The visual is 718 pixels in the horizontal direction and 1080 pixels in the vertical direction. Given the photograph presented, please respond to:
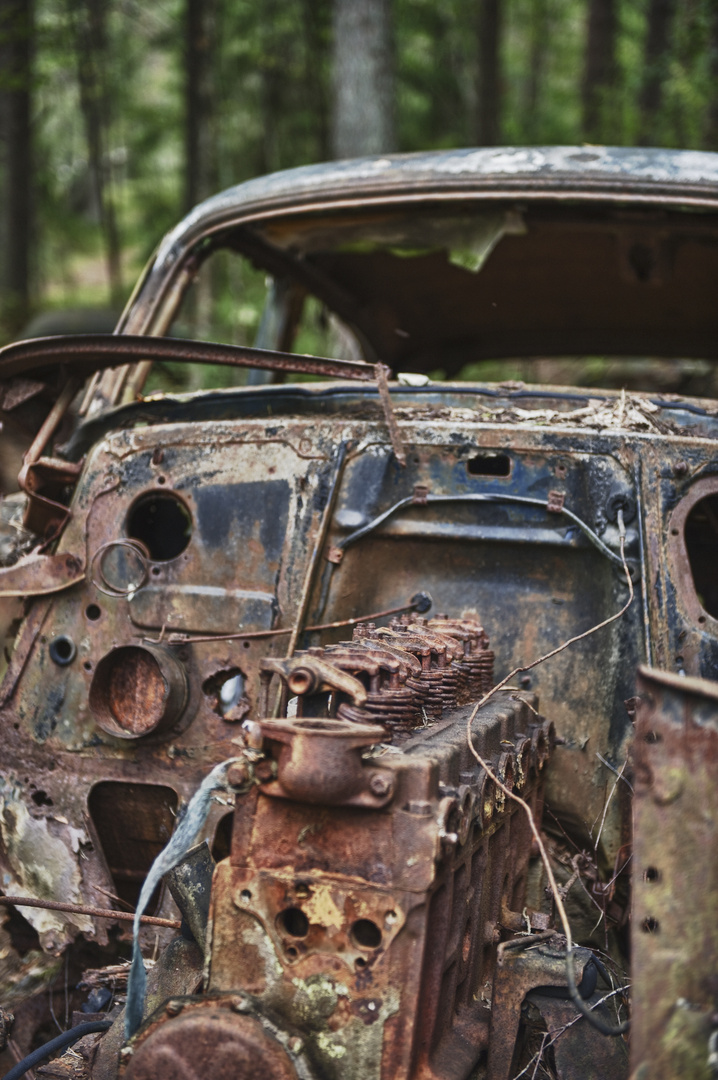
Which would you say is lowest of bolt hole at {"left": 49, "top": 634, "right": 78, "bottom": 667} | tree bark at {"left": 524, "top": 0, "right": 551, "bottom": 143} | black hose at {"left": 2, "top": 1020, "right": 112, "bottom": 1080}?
black hose at {"left": 2, "top": 1020, "right": 112, "bottom": 1080}

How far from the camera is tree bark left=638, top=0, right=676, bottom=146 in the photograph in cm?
1240

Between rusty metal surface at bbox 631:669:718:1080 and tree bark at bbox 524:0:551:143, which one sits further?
tree bark at bbox 524:0:551:143

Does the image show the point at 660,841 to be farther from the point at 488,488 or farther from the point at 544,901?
the point at 488,488

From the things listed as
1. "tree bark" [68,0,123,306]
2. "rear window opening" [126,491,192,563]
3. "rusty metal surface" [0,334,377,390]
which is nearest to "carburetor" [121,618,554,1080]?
"rusty metal surface" [0,334,377,390]

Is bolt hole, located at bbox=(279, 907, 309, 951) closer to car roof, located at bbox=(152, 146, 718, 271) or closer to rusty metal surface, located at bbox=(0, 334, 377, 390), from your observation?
rusty metal surface, located at bbox=(0, 334, 377, 390)

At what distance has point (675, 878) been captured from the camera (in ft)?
5.21

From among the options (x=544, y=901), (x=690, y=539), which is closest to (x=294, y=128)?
(x=690, y=539)

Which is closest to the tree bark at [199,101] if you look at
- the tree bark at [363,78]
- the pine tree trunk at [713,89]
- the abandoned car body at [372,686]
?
the tree bark at [363,78]

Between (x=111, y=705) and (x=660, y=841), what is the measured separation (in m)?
1.77

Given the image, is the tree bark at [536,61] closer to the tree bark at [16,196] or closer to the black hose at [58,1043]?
the tree bark at [16,196]

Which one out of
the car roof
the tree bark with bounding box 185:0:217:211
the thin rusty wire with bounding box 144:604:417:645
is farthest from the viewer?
the tree bark with bounding box 185:0:217:211

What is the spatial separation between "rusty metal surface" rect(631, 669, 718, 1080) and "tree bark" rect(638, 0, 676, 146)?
39.9 ft

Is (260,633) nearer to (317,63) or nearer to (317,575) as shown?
(317,575)

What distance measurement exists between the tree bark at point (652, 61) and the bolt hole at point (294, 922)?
12370mm
